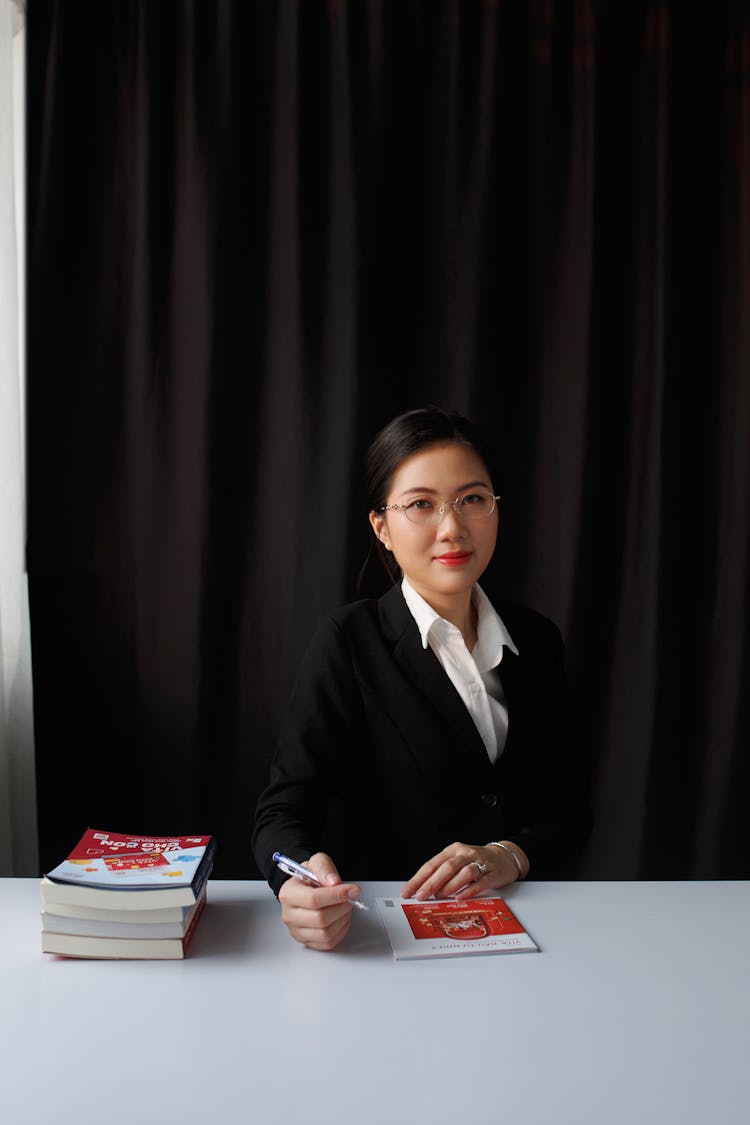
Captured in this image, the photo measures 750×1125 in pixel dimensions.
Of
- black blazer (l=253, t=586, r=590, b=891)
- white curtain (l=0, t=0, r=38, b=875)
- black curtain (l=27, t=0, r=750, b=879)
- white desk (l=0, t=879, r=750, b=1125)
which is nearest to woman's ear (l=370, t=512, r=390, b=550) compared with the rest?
black blazer (l=253, t=586, r=590, b=891)

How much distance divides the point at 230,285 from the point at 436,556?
97 cm

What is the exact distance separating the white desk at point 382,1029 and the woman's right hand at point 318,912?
0.02 metres

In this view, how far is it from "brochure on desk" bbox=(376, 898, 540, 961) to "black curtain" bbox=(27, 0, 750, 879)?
96cm

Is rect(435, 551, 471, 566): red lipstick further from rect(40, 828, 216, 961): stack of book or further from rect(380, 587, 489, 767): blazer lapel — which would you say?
rect(40, 828, 216, 961): stack of book

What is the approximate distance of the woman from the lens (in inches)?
55.4

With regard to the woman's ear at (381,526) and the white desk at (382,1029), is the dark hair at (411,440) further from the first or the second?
the white desk at (382,1029)

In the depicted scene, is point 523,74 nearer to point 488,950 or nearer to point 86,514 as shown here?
point 86,514

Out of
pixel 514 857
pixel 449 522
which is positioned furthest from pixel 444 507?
pixel 514 857

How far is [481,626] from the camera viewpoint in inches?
60.2

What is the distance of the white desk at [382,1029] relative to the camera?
0.74 m

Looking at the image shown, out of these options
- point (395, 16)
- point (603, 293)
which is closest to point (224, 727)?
point (603, 293)

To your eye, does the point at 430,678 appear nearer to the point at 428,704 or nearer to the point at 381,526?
the point at 428,704

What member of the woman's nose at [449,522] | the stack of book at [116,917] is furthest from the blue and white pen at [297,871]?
the woman's nose at [449,522]

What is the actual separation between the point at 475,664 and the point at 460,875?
41 centimetres
